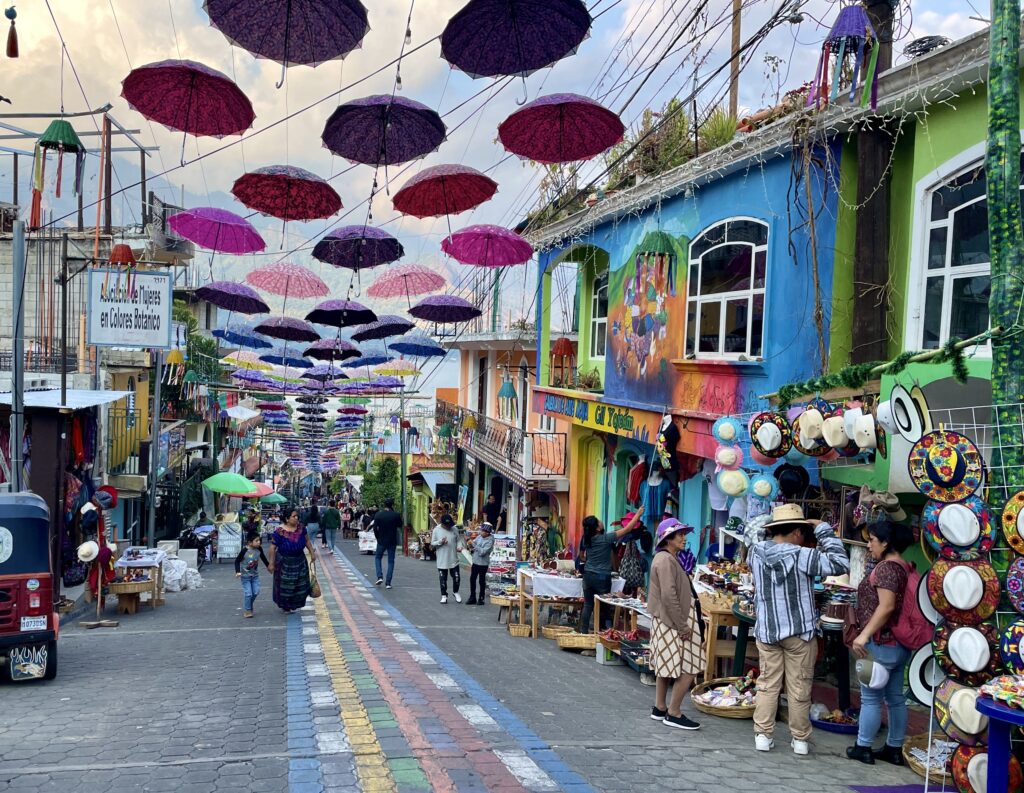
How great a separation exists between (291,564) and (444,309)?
458 inches

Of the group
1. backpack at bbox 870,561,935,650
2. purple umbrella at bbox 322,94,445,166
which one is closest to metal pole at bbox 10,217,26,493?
purple umbrella at bbox 322,94,445,166

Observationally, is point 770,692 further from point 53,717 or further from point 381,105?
point 381,105

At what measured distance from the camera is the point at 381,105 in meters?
12.6

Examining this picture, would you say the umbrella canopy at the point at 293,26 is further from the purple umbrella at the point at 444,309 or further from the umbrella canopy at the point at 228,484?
the umbrella canopy at the point at 228,484

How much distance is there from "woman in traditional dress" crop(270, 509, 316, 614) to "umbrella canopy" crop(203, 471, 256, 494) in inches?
669

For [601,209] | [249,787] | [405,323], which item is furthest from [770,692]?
[405,323]

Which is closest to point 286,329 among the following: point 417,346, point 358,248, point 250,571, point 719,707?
point 417,346

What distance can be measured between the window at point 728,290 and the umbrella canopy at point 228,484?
20.7 metres

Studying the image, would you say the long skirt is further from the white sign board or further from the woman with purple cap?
the woman with purple cap

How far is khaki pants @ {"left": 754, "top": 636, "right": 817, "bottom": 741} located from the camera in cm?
665

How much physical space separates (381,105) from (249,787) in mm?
9568

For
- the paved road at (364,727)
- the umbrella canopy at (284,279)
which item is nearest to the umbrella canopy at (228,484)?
the umbrella canopy at (284,279)

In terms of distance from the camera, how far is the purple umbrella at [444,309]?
23500 millimetres

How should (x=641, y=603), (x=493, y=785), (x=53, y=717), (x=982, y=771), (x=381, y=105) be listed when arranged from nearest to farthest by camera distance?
(x=982, y=771), (x=493, y=785), (x=53, y=717), (x=641, y=603), (x=381, y=105)
